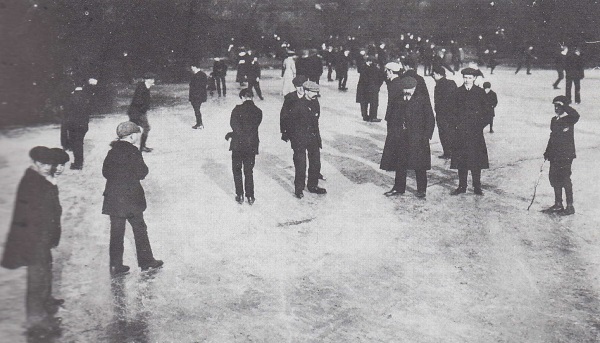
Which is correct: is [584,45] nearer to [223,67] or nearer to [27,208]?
[223,67]

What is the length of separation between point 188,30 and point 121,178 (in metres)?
16.9

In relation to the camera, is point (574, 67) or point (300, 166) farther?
point (574, 67)

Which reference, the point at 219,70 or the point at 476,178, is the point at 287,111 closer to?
the point at 476,178

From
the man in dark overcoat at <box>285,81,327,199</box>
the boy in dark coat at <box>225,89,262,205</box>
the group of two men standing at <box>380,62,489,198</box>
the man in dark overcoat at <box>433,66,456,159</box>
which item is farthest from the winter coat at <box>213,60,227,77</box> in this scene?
the boy in dark coat at <box>225,89,262,205</box>

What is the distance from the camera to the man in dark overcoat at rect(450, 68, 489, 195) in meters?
8.73

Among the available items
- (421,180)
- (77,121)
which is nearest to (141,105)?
(77,121)

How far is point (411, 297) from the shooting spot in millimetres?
5527

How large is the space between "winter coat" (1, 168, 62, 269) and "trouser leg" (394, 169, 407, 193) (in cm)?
550

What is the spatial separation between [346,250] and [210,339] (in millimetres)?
2508

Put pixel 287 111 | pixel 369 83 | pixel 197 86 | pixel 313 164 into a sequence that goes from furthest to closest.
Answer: pixel 369 83
pixel 197 86
pixel 313 164
pixel 287 111

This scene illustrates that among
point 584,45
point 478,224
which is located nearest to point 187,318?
point 478,224

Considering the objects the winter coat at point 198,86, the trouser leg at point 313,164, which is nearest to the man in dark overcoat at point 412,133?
the trouser leg at point 313,164

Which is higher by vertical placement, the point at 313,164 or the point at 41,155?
the point at 41,155

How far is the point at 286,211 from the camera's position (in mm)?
8320
